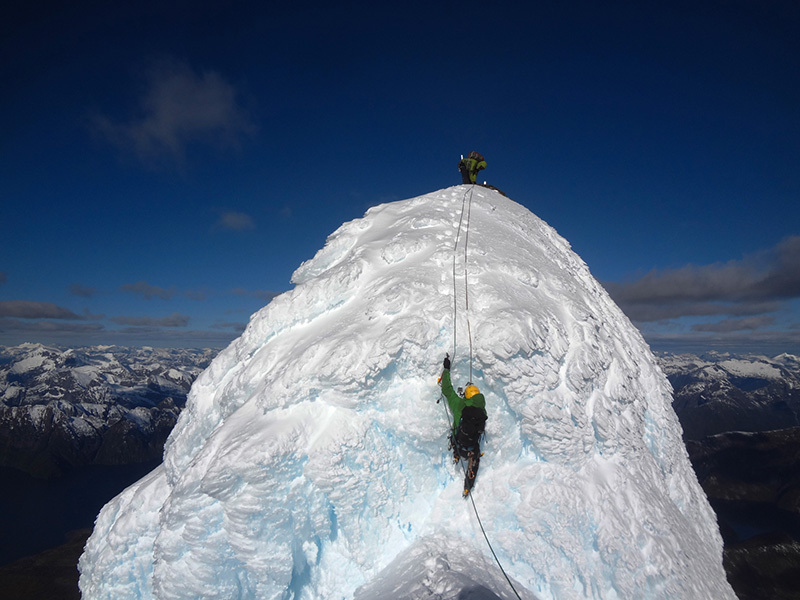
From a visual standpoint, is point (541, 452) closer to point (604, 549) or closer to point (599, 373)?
point (604, 549)

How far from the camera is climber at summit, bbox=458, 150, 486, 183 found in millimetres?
21516

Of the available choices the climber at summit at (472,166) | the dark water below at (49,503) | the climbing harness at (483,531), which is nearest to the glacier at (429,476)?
the climbing harness at (483,531)

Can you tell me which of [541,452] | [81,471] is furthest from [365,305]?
[81,471]

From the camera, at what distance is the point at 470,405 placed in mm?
8203

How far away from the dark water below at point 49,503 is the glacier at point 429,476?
138732mm

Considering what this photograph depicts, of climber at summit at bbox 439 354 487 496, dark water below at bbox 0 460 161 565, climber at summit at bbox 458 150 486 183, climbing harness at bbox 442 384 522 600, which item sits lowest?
dark water below at bbox 0 460 161 565

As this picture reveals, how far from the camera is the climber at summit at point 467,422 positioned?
8023 millimetres

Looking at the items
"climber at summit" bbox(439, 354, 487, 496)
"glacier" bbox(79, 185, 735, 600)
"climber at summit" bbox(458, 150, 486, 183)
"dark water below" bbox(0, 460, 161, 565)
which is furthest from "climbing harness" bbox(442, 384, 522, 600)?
"dark water below" bbox(0, 460, 161, 565)

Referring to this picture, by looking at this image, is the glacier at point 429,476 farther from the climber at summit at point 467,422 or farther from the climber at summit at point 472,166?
the climber at summit at point 472,166

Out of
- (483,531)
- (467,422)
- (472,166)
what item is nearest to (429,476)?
(483,531)

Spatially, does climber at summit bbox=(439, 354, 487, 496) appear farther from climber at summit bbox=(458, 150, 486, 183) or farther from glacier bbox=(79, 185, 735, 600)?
climber at summit bbox=(458, 150, 486, 183)

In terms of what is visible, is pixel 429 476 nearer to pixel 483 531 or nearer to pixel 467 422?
pixel 483 531

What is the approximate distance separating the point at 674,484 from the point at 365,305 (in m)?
10.00

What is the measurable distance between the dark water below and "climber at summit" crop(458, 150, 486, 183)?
14132 centimetres
